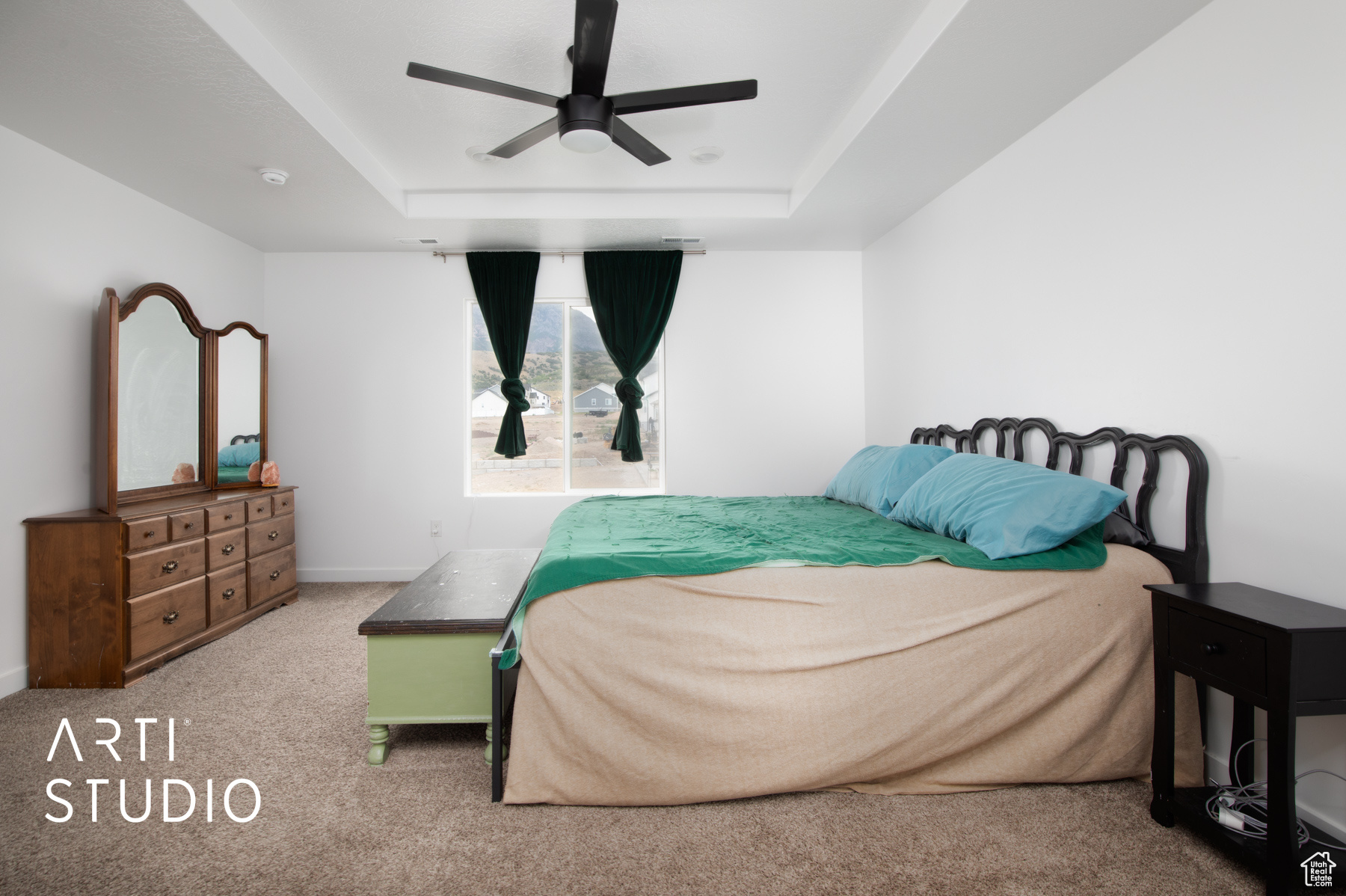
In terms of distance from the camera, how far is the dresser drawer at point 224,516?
329 centimetres

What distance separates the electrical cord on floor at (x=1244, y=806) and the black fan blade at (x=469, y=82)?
2.93 m

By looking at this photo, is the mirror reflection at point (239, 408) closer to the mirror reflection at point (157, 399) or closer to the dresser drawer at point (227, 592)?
the mirror reflection at point (157, 399)

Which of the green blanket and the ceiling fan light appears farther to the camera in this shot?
the ceiling fan light

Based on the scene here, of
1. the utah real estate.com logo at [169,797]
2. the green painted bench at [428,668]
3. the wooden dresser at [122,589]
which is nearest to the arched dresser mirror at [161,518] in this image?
the wooden dresser at [122,589]

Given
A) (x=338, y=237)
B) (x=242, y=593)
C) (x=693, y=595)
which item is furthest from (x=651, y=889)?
(x=338, y=237)

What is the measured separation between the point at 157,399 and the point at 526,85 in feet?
8.38

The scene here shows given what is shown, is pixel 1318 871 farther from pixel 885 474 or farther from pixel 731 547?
pixel 885 474

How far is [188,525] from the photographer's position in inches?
123

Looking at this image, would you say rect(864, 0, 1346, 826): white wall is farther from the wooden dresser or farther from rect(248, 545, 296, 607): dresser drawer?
rect(248, 545, 296, 607): dresser drawer

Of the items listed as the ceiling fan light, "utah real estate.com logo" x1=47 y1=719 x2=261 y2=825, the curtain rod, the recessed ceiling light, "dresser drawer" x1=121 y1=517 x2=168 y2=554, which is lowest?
"utah real estate.com logo" x1=47 y1=719 x2=261 y2=825

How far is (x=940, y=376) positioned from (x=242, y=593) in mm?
4137

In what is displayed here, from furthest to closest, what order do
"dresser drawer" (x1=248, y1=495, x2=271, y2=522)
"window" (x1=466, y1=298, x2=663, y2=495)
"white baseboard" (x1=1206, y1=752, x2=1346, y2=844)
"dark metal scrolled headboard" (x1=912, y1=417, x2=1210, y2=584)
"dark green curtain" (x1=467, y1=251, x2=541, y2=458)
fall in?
"window" (x1=466, y1=298, x2=663, y2=495), "dark green curtain" (x1=467, y1=251, x2=541, y2=458), "dresser drawer" (x1=248, y1=495, x2=271, y2=522), "dark metal scrolled headboard" (x1=912, y1=417, x2=1210, y2=584), "white baseboard" (x1=1206, y1=752, x2=1346, y2=844)

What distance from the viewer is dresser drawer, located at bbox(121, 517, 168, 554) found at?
278 centimetres

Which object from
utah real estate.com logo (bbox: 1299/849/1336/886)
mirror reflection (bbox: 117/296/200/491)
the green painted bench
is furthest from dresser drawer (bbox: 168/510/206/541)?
utah real estate.com logo (bbox: 1299/849/1336/886)
